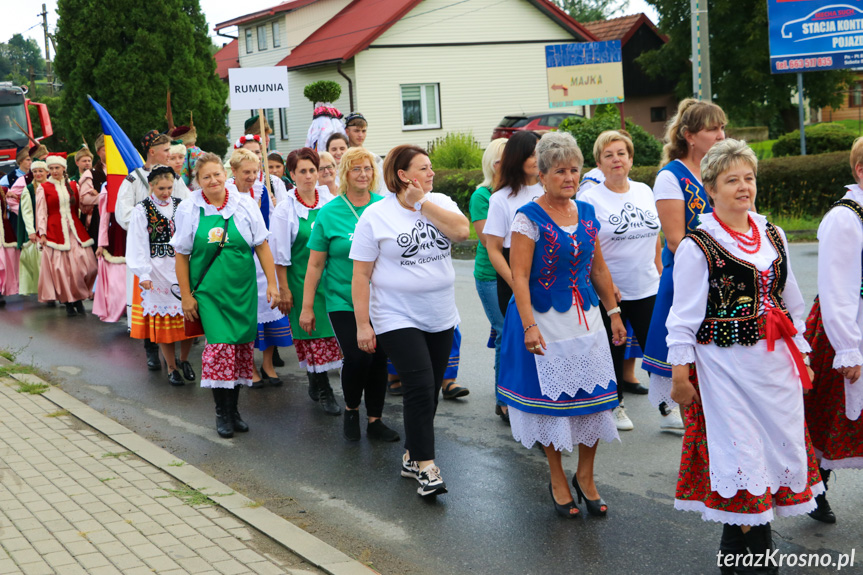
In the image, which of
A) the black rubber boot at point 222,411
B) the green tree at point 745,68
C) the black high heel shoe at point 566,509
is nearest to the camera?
the black high heel shoe at point 566,509

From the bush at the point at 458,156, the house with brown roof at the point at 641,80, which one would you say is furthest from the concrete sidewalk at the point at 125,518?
the house with brown roof at the point at 641,80

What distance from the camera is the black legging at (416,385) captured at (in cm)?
524

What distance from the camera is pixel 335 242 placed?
6.31 meters

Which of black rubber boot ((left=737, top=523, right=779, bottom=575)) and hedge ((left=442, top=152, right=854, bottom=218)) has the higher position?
hedge ((left=442, top=152, right=854, bottom=218))

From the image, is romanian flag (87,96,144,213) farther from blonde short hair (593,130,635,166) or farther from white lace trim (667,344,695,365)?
white lace trim (667,344,695,365)

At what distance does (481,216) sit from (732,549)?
3.21 meters

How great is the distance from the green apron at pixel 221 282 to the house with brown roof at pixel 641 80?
41.4 meters

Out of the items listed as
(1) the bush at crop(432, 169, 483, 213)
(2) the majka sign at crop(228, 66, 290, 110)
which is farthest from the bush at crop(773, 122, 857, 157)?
(2) the majka sign at crop(228, 66, 290, 110)

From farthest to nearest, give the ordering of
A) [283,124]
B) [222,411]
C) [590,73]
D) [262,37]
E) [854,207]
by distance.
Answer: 1. [262,37]
2. [283,124]
3. [590,73]
4. [222,411]
5. [854,207]

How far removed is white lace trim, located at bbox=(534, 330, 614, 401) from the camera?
4.70m

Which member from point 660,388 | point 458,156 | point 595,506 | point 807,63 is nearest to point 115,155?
point 660,388

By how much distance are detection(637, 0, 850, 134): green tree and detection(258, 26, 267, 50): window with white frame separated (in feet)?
58.2

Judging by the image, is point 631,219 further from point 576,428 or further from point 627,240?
point 576,428

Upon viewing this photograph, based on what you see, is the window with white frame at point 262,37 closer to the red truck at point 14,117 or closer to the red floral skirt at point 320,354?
the red truck at point 14,117
